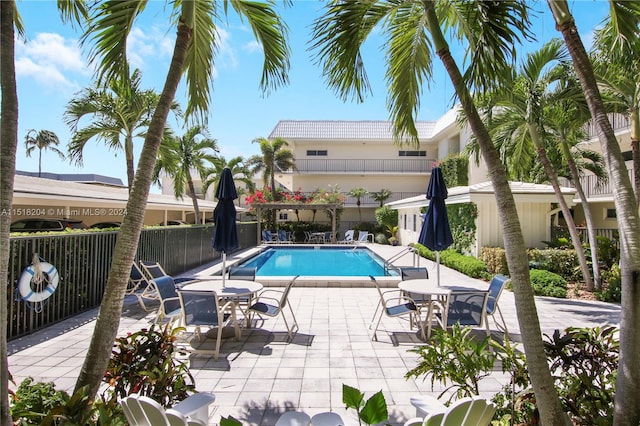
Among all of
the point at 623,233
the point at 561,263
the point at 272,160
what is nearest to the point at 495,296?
the point at 623,233

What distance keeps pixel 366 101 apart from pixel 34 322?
19.9ft

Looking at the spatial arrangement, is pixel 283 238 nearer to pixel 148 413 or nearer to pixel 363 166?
pixel 363 166

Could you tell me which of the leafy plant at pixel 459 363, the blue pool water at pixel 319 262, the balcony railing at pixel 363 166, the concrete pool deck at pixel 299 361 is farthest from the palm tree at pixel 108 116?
the balcony railing at pixel 363 166

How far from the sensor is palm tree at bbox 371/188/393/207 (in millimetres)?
26984

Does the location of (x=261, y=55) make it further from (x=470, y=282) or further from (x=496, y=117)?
(x=470, y=282)

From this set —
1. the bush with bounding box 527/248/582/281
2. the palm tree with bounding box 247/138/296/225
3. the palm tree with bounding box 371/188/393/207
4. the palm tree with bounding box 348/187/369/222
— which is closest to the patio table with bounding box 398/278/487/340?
the bush with bounding box 527/248/582/281

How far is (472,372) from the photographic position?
Result: 2463 millimetres

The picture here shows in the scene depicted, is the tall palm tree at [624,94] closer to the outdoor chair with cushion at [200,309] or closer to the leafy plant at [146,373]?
the outdoor chair with cushion at [200,309]

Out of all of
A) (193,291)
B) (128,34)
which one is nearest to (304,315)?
(193,291)

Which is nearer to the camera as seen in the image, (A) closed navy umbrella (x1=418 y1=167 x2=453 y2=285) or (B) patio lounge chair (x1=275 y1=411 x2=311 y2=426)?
(B) patio lounge chair (x1=275 y1=411 x2=311 y2=426)

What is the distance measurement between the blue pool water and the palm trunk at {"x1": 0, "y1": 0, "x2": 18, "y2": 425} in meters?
10.4

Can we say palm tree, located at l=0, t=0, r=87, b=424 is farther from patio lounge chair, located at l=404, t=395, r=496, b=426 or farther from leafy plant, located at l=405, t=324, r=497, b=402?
leafy plant, located at l=405, t=324, r=497, b=402

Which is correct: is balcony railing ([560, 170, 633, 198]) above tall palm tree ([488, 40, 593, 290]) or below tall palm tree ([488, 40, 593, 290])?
below

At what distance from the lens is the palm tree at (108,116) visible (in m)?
9.07
